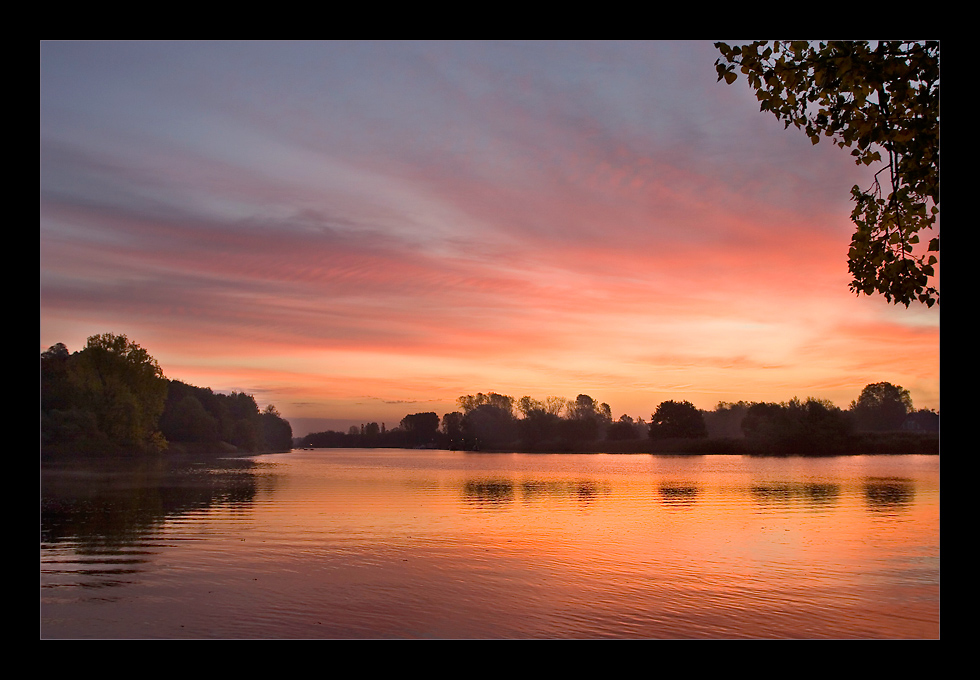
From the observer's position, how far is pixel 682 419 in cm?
11762

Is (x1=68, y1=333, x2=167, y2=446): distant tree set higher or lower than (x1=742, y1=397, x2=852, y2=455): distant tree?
higher

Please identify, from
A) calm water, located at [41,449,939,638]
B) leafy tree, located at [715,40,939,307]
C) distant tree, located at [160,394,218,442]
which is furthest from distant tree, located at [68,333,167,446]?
leafy tree, located at [715,40,939,307]

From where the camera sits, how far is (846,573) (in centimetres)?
1778

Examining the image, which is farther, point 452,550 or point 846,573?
point 452,550

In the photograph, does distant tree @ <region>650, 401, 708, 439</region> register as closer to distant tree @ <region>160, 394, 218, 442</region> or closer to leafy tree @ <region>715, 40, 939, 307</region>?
distant tree @ <region>160, 394, 218, 442</region>

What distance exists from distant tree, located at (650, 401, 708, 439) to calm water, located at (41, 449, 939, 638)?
82.1 meters

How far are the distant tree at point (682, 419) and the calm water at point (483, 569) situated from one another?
82.1m

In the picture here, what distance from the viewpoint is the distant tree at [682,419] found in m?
117

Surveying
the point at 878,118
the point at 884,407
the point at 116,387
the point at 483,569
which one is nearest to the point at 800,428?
the point at 884,407

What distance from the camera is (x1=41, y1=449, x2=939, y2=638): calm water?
1301 centimetres

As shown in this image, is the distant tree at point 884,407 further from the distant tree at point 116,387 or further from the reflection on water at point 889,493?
the distant tree at point 116,387
